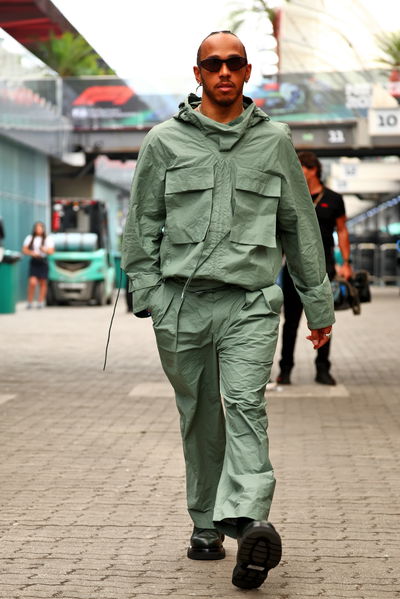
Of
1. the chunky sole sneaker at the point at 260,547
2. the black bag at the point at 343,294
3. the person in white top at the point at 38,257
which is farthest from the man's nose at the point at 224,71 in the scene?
the person in white top at the point at 38,257

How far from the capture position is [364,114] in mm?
30234

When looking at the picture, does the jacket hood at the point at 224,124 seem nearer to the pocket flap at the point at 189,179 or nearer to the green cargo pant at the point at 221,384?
the pocket flap at the point at 189,179

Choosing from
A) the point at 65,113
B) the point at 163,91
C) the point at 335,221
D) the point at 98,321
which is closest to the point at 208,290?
the point at 335,221

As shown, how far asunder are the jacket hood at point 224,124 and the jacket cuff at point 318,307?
0.64m

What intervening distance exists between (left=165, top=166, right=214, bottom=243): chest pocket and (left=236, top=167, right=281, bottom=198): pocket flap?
0.35 feet

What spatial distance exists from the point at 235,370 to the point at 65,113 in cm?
2770

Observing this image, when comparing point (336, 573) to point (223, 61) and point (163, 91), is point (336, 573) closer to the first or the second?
point (223, 61)

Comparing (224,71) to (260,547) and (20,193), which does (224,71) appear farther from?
(20,193)

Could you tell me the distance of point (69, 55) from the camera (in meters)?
45.2

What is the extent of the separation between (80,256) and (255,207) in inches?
1011

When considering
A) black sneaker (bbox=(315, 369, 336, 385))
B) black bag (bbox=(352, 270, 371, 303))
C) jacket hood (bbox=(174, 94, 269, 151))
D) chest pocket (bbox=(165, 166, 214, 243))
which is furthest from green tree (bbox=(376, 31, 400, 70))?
chest pocket (bbox=(165, 166, 214, 243))

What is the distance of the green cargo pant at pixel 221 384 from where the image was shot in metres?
4.60

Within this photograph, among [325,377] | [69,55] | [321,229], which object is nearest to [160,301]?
[321,229]

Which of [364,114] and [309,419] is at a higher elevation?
[364,114]
